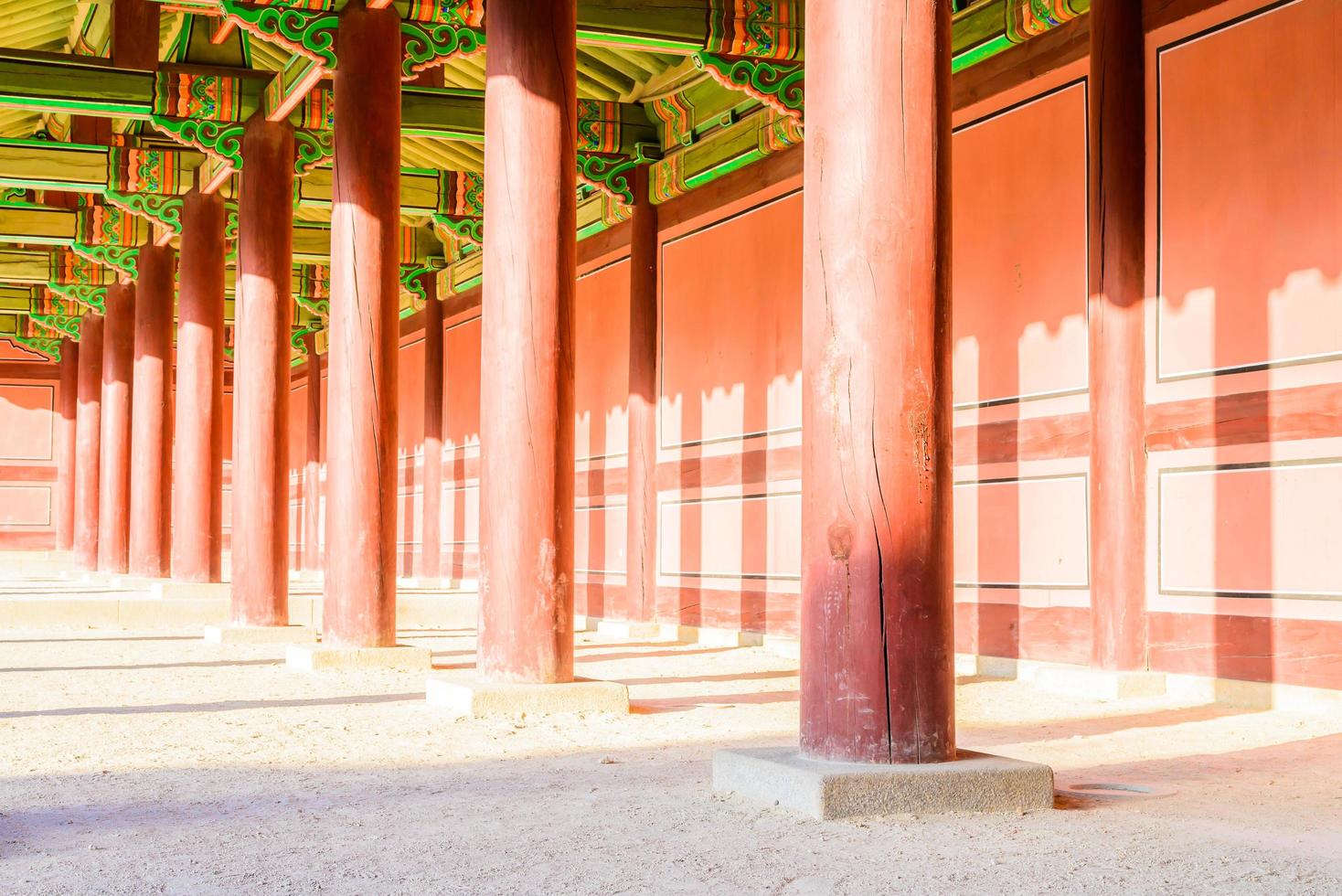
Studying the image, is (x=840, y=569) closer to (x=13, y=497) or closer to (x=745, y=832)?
(x=745, y=832)

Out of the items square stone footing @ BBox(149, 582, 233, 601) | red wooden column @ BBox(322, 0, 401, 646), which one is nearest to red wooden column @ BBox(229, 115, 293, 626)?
red wooden column @ BBox(322, 0, 401, 646)

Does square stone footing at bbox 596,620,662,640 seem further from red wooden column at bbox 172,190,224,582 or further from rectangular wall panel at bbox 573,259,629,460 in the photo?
red wooden column at bbox 172,190,224,582

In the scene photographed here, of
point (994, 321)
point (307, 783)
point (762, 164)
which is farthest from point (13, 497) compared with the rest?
point (307, 783)

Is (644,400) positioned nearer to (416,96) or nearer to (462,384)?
(416,96)

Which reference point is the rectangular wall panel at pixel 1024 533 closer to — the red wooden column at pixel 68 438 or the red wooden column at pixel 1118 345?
the red wooden column at pixel 1118 345

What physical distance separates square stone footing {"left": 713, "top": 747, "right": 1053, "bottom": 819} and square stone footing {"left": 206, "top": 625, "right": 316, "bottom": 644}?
279 inches

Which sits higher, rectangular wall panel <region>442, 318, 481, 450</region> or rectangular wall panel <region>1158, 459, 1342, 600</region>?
rectangular wall panel <region>442, 318, 481, 450</region>

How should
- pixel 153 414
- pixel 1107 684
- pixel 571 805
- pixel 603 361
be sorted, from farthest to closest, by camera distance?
1. pixel 153 414
2. pixel 603 361
3. pixel 1107 684
4. pixel 571 805

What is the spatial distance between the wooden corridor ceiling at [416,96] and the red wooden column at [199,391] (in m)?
0.40

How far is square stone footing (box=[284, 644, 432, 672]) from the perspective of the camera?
28.7 ft

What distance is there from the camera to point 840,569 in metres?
4.23

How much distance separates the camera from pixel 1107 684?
7.88 meters

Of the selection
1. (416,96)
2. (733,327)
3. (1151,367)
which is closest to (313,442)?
(416,96)

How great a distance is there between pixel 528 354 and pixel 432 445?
12.8 meters
